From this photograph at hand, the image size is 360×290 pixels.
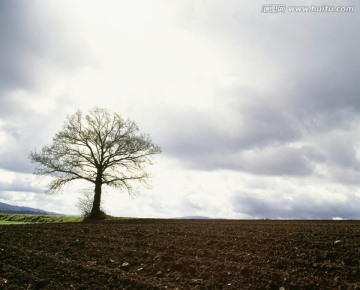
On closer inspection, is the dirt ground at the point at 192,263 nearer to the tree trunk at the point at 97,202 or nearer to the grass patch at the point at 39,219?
the tree trunk at the point at 97,202

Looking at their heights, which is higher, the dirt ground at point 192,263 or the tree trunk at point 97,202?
the tree trunk at point 97,202

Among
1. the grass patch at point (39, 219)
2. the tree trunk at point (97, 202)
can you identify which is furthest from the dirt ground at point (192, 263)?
the grass patch at point (39, 219)

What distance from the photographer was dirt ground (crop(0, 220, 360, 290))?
7.58 meters

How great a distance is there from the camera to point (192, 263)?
9.07 metres

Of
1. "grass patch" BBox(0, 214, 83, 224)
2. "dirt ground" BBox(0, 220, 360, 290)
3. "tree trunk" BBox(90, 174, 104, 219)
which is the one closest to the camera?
"dirt ground" BBox(0, 220, 360, 290)

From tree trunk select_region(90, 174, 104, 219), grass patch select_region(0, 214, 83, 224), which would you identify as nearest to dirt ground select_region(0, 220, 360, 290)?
tree trunk select_region(90, 174, 104, 219)

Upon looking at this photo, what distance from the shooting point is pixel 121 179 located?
33.3 meters

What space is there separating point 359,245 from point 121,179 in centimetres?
2649

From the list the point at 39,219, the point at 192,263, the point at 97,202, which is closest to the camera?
the point at 192,263

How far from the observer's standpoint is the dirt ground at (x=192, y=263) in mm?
7582

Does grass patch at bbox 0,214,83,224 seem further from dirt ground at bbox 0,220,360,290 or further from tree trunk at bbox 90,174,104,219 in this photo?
dirt ground at bbox 0,220,360,290

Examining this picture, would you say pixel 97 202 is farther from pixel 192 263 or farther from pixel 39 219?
pixel 192 263

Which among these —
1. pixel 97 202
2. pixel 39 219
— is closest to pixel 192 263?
pixel 97 202

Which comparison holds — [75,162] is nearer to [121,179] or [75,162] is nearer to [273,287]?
[121,179]
